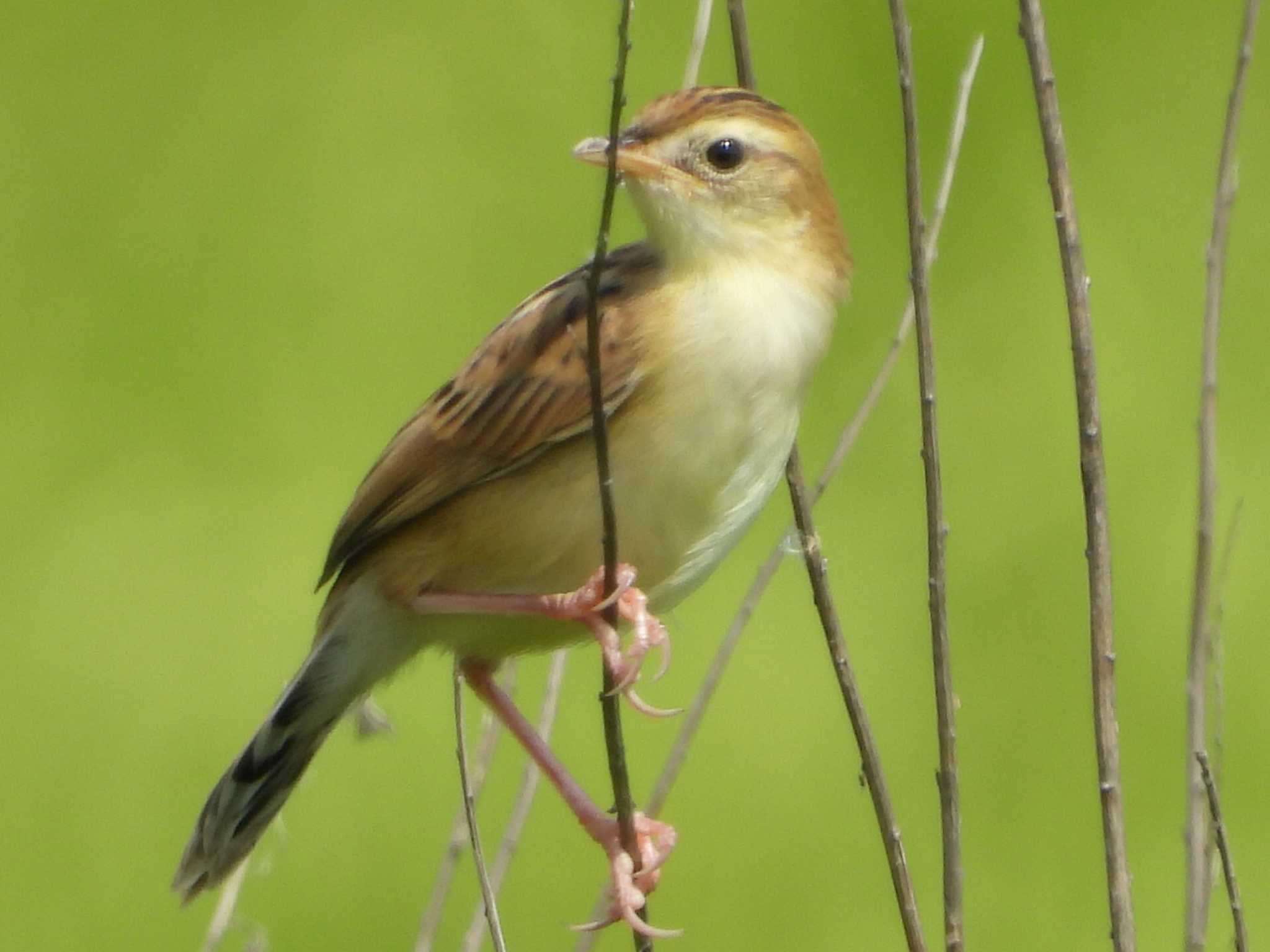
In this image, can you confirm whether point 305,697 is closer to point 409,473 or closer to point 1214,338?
point 409,473

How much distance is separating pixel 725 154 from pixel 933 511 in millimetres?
614

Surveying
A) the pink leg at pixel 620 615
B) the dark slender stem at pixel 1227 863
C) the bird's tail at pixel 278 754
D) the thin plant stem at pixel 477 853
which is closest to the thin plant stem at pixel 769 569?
the pink leg at pixel 620 615

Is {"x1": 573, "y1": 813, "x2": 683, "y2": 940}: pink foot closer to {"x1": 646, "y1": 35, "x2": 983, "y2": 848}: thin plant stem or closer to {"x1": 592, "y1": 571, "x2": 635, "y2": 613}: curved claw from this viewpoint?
{"x1": 646, "y1": 35, "x2": 983, "y2": 848}: thin plant stem

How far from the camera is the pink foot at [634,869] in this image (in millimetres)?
2619

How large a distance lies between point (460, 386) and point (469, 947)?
2.63 feet

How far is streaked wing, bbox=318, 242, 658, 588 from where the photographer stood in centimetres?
271

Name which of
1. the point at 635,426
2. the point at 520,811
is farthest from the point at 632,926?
the point at 635,426

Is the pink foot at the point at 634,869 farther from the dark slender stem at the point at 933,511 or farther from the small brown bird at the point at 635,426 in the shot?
the dark slender stem at the point at 933,511

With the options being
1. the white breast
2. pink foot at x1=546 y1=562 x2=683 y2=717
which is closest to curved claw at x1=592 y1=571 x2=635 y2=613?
pink foot at x1=546 y1=562 x2=683 y2=717

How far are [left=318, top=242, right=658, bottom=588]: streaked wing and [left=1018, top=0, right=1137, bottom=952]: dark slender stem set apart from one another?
609 millimetres

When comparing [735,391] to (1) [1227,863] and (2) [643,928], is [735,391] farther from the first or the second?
(1) [1227,863]

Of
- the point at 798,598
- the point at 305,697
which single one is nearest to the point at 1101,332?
the point at 798,598

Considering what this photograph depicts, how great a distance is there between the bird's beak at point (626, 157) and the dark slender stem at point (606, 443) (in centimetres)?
38

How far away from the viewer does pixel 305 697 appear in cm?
304
